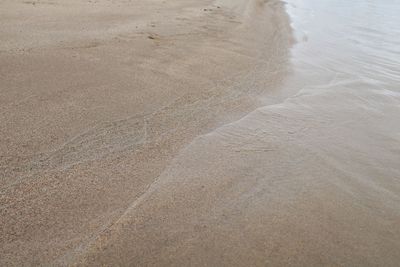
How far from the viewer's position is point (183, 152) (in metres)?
2.38

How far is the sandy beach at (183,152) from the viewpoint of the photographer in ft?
5.52

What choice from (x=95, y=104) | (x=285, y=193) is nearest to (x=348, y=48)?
(x=285, y=193)

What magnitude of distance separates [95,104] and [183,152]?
2.71 feet

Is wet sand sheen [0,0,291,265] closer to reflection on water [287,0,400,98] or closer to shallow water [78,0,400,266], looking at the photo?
shallow water [78,0,400,266]

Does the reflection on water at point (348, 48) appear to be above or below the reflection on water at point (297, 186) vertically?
above

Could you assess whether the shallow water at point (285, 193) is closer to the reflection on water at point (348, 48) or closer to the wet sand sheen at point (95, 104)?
the wet sand sheen at point (95, 104)

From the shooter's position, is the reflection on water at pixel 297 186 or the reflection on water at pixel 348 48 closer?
the reflection on water at pixel 297 186

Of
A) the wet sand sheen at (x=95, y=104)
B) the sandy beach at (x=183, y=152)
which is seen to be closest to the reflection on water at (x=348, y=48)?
the sandy beach at (x=183, y=152)

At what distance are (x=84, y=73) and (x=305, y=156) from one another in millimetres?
1976

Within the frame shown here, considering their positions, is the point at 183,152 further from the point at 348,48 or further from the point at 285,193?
the point at 348,48

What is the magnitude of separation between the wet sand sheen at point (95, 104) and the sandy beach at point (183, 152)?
0.01 meters

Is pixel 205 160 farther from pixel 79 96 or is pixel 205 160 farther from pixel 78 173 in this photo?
pixel 79 96

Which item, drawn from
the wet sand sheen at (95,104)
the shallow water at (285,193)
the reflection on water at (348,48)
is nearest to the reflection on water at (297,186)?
the shallow water at (285,193)

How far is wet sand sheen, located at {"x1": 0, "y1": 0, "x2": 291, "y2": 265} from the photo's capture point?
1.71 meters
